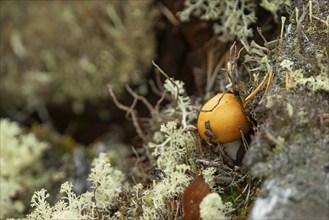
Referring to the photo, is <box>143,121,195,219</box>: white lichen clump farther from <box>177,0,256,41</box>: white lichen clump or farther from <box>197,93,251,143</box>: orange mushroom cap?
<box>177,0,256,41</box>: white lichen clump

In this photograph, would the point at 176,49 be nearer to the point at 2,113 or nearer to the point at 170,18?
the point at 170,18

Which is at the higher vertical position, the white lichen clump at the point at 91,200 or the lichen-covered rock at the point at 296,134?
the white lichen clump at the point at 91,200

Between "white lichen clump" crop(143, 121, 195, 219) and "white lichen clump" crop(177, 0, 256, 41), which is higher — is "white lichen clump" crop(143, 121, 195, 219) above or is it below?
below

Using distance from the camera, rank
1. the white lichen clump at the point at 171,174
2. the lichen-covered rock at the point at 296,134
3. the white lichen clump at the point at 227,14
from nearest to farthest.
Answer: the lichen-covered rock at the point at 296,134 < the white lichen clump at the point at 171,174 < the white lichen clump at the point at 227,14

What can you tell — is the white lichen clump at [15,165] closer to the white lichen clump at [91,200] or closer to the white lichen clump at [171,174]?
the white lichen clump at [91,200]

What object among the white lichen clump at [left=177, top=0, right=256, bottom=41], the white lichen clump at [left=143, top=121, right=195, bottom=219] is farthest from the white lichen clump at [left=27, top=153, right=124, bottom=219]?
the white lichen clump at [left=177, top=0, right=256, bottom=41]

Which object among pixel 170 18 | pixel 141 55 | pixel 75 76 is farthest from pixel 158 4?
pixel 75 76

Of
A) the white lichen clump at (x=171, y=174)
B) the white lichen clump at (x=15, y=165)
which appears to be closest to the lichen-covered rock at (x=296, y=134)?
the white lichen clump at (x=171, y=174)
